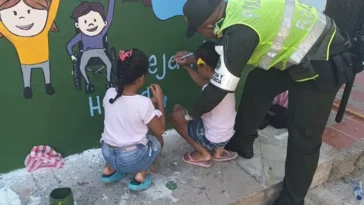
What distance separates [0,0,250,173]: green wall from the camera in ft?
8.40

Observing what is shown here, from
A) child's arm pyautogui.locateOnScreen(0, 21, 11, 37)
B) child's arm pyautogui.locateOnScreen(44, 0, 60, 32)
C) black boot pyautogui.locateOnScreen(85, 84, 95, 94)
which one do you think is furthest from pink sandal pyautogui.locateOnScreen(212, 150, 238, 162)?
child's arm pyautogui.locateOnScreen(0, 21, 11, 37)

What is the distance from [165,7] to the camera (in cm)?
288

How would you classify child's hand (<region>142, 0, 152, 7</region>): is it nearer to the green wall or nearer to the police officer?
the green wall

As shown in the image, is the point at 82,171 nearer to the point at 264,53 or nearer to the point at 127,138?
the point at 127,138

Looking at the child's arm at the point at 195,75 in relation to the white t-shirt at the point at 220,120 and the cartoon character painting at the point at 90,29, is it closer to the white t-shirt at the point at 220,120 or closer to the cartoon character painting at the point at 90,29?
the white t-shirt at the point at 220,120

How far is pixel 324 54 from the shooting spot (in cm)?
235

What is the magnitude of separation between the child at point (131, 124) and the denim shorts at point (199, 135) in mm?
330

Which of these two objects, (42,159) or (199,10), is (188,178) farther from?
(199,10)

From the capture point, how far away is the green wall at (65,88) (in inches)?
101

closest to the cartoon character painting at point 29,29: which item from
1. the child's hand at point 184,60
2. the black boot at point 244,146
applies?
the child's hand at point 184,60

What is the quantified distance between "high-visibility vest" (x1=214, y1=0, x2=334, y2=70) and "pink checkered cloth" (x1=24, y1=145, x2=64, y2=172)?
4.91ft

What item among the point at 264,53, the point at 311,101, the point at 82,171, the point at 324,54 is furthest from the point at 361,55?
the point at 82,171

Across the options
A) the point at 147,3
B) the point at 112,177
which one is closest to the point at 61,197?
the point at 112,177

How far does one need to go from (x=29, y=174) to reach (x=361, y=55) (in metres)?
2.32
